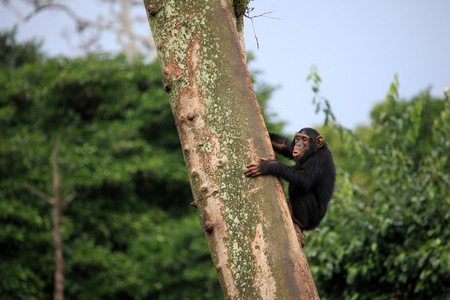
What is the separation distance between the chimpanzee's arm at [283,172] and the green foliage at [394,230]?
4.44 feet

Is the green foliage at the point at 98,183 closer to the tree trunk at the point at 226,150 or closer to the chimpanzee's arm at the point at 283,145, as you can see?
the chimpanzee's arm at the point at 283,145

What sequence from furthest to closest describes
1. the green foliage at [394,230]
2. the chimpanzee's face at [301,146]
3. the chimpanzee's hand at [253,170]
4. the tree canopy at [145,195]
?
1. the tree canopy at [145,195]
2. the green foliage at [394,230]
3. the chimpanzee's face at [301,146]
4. the chimpanzee's hand at [253,170]

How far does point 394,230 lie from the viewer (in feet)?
17.3

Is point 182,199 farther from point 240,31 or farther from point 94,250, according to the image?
point 240,31

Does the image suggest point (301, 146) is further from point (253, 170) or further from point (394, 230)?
point (253, 170)

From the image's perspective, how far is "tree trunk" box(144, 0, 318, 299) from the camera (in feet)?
7.70

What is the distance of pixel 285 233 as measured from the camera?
242 centimetres

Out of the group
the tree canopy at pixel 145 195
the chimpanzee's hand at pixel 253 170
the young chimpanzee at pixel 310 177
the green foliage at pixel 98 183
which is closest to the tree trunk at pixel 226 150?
the chimpanzee's hand at pixel 253 170

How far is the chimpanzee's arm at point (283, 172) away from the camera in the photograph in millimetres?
2504

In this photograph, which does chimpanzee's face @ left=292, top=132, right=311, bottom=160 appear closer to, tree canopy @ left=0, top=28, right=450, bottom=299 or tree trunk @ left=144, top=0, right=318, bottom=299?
tree canopy @ left=0, top=28, right=450, bottom=299

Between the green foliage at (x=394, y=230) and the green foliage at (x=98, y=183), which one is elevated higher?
the green foliage at (x=98, y=183)

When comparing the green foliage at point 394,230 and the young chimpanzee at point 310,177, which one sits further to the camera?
the green foliage at point 394,230

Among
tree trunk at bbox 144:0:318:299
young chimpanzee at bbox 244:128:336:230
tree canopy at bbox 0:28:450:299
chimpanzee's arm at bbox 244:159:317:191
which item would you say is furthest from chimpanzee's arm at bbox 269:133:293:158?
tree trunk at bbox 144:0:318:299

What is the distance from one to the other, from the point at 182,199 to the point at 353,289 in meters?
11.9
